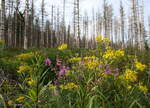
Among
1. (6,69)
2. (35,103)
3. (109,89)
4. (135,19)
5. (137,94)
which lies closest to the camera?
(35,103)

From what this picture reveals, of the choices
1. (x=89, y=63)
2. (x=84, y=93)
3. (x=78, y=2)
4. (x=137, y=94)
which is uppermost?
(x=78, y=2)

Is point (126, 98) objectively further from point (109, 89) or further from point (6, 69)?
point (6, 69)

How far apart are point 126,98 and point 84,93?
0.58 meters

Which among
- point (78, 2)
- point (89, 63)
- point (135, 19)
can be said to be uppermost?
point (78, 2)

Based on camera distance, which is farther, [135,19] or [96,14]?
[96,14]

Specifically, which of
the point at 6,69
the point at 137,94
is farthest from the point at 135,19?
the point at 137,94

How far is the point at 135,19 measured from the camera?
33.0m

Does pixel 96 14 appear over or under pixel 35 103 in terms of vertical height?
over

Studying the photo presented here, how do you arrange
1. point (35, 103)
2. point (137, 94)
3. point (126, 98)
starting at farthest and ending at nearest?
point (137, 94) < point (126, 98) < point (35, 103)

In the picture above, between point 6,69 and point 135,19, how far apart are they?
29925 mm

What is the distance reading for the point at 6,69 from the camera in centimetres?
595

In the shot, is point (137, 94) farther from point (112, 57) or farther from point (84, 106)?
point (84, 106)

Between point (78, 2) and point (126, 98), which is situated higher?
point (78, 2)

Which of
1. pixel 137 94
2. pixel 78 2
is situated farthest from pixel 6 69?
pixel 78 2
